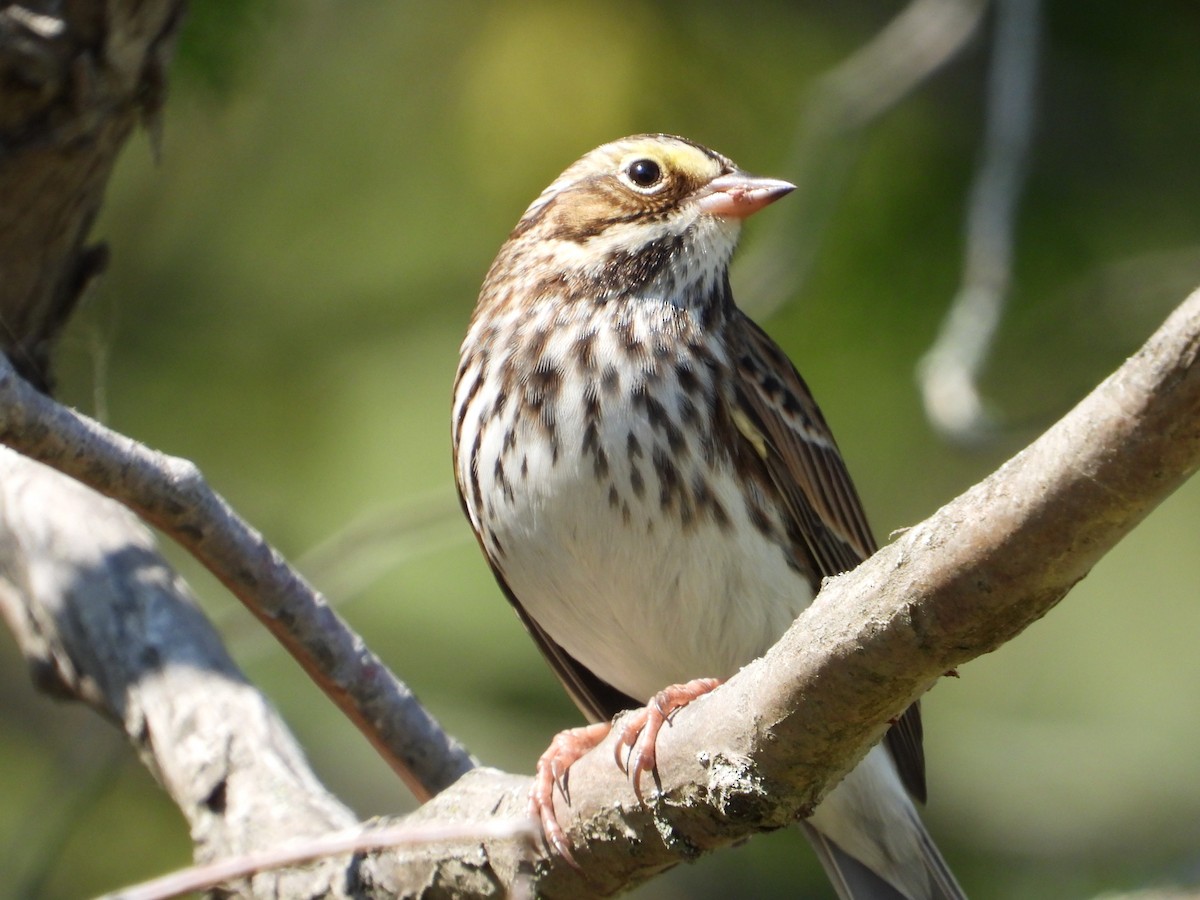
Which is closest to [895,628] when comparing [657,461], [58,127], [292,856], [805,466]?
[292,856]

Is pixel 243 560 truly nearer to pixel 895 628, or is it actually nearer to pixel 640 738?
pixel 640 738

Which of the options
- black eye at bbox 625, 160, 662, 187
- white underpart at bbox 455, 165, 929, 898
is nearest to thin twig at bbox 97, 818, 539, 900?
white underpart at bbox 455, 165, 929, 898

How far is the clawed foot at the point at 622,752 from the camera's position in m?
2.58

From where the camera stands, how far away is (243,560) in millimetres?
3148

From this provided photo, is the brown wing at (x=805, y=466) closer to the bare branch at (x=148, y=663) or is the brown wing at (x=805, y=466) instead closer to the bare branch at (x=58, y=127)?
the bare branch at (x=148, y=663)

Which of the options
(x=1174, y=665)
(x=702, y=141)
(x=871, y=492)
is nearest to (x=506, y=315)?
(x=702, y=141)

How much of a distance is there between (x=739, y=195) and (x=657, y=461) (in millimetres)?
784

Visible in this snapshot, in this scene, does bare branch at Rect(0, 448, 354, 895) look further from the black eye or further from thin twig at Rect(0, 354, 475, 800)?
the black eye

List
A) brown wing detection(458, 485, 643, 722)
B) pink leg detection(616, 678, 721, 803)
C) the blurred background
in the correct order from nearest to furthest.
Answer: pink leg detection(616, 678, 721, 803) < brown wing detection(458, 485, 643, 722) < the blurred background

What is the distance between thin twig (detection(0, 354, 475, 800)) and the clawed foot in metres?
0.41

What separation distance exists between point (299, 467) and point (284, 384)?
31cm

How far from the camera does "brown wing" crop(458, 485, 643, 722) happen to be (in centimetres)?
427

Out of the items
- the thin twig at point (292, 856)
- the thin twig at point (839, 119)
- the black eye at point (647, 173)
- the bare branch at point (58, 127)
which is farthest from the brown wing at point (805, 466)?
the bare branch at point (58, 127)

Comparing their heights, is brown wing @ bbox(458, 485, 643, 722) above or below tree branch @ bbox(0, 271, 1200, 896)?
above
